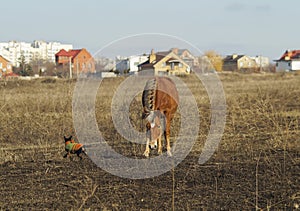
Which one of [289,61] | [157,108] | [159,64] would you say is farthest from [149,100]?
[289,61]

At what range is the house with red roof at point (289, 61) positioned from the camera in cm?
9406

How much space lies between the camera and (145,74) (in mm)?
17109

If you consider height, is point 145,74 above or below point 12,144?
above

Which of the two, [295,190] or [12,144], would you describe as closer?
[295,190]

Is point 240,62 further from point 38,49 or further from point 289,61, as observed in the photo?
point 38,49

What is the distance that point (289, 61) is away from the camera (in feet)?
312

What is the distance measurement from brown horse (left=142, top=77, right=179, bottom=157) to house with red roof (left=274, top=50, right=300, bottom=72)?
3502 inches

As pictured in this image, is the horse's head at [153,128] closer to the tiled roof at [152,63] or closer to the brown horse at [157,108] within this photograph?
the brown horse at [157,108]

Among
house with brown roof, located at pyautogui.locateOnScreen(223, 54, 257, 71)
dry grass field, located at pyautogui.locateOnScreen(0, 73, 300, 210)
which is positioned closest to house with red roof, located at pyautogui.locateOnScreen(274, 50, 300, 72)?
house with brown roof, located at pyautogui.locateOnScreen(223, 54, 257, 71)

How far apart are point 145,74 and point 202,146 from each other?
25.4ft

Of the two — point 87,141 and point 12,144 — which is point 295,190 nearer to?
point 87,141

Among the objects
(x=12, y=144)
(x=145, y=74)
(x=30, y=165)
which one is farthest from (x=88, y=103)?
(x=30, y=165)

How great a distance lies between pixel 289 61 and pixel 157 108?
9138cm

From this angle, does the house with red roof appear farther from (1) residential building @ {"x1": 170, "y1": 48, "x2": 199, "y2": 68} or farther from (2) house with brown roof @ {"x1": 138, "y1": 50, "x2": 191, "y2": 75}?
(1) residential building @ {"x1": 170, "y1": 48, "x2": 199, "y2": 68}
